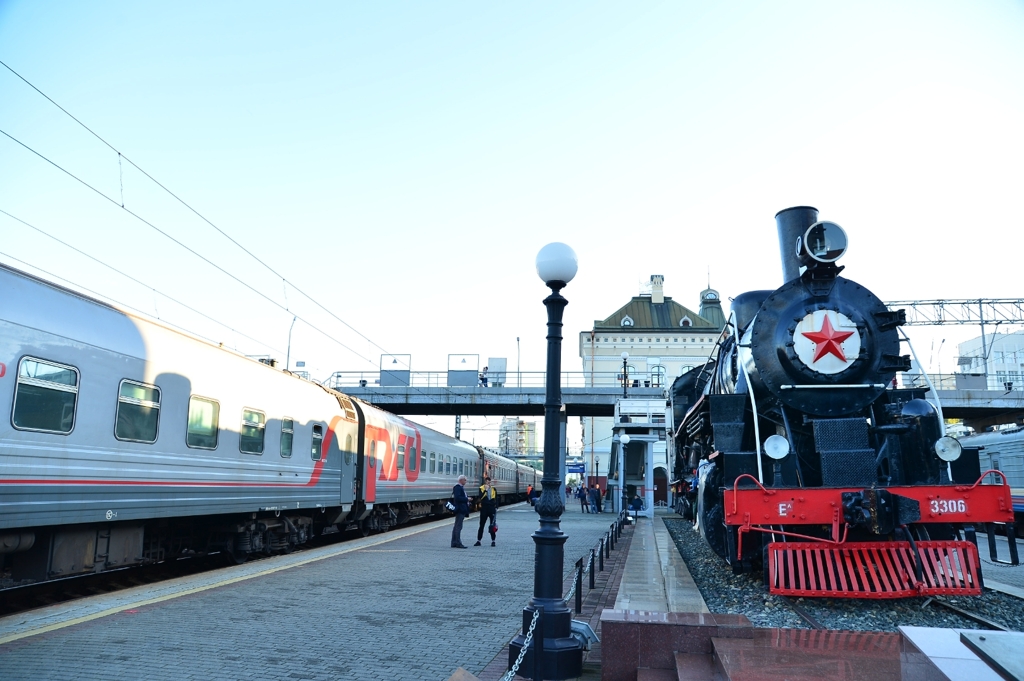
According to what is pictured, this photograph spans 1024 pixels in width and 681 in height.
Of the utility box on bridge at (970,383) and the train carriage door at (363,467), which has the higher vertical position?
the utility box on bridge at (970,383)

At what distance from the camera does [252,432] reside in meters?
10.9

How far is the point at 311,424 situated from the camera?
1311 cm

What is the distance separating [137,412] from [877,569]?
8.16 meters

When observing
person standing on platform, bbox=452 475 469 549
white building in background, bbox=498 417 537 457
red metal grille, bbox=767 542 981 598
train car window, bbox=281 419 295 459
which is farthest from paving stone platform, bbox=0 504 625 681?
white building in background, bbox=498 417 537 457

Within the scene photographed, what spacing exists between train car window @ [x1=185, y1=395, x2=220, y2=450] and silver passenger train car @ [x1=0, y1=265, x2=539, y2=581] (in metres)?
0.02

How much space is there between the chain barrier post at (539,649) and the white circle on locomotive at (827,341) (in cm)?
422

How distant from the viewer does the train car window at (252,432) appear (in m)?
10.5

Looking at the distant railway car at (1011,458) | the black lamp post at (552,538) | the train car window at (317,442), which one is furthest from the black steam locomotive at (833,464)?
the distant railway car at (1011,458)

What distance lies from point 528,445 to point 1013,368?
259 feet

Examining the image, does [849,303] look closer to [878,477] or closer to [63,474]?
[878,477]

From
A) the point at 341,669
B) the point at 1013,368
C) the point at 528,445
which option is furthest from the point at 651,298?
the point at 528,445

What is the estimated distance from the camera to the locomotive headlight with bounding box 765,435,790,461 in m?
6.79

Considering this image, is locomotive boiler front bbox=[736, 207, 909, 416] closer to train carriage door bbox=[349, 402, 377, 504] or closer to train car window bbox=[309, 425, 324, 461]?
train car window bbox=[309, 425, 324, 461]

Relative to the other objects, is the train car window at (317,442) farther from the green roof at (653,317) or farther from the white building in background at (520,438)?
the white building in background at (520,438)
